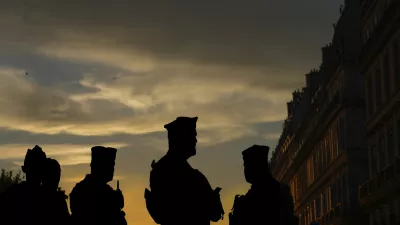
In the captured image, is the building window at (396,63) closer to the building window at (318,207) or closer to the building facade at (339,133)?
the building facade at (339,133)

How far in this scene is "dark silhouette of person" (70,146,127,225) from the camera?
1026 centimetres

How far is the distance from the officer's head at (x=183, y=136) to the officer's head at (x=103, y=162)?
0.98 meters

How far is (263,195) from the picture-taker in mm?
10336

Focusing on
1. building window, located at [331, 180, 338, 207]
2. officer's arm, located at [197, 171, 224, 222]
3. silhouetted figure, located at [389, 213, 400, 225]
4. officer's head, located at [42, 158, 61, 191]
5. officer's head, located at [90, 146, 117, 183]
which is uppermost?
building window, located at [331, 180, 338, 207]

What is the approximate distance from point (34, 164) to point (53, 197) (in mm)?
379

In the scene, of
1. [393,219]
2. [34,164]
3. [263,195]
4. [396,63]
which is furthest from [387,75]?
[34,164]

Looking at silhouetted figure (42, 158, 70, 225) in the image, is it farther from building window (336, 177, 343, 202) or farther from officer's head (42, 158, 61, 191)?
building window (336, 177, 343, 202)

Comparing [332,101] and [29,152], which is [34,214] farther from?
[332,101]

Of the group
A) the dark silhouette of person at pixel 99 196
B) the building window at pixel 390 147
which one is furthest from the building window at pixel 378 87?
the dark silhouette of person at pixel 99 196

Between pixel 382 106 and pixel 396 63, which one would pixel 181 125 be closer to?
pixel 396 63

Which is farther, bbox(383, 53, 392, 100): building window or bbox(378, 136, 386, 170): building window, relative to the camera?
bbox(378, 136, 386, 170): building window

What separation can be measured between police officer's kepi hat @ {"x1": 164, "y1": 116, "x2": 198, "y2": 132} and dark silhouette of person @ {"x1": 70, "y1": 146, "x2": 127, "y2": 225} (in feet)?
3.30

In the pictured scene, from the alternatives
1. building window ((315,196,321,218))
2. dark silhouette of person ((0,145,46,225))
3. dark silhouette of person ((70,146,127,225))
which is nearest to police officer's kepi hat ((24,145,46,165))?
dark silhouette of person ((0,145,46,225))

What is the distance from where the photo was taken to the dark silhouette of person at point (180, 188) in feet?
30.4
